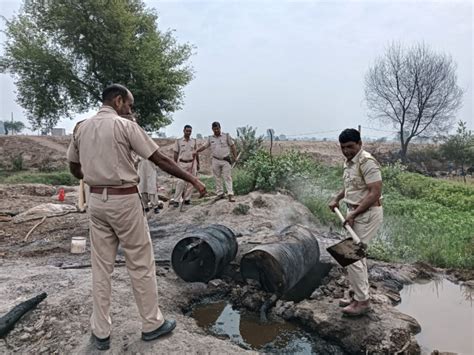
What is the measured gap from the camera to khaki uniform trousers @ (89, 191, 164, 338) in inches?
121

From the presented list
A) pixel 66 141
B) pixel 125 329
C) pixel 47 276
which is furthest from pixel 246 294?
pixel 66 141

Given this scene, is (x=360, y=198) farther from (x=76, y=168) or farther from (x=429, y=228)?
(x=429, y=228)

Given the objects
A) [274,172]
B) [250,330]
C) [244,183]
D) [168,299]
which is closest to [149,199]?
[244,183]

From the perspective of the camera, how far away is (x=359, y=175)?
3.72 metres

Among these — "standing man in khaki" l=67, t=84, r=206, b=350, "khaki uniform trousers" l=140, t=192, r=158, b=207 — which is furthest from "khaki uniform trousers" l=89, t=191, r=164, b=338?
"khaki uniform trousers" l=140, t=192, r=158, b=207

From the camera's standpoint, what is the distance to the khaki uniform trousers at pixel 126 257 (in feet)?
10.1

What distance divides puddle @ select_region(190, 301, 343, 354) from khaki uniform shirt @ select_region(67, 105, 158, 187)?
6.24 feet

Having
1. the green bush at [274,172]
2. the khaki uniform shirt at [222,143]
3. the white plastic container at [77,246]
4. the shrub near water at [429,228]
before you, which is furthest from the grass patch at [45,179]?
the shrub near water at [429,228]

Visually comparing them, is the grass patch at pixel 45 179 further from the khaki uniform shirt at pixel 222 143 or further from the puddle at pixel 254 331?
the puddle at pixel 254 331

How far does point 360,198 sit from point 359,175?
22cm

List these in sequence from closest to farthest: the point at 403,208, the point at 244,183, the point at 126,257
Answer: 1. the point at 126,257
2. the point at 403,208
3. the point at 244,183

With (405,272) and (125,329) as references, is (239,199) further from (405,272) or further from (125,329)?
(125,329)

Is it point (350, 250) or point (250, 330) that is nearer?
point (350, 250)

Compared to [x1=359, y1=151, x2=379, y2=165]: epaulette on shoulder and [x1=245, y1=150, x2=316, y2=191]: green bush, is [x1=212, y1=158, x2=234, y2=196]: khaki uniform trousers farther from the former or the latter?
[x1=359, y1=151, x2=379, y2=165]: epaulette on shoulder
